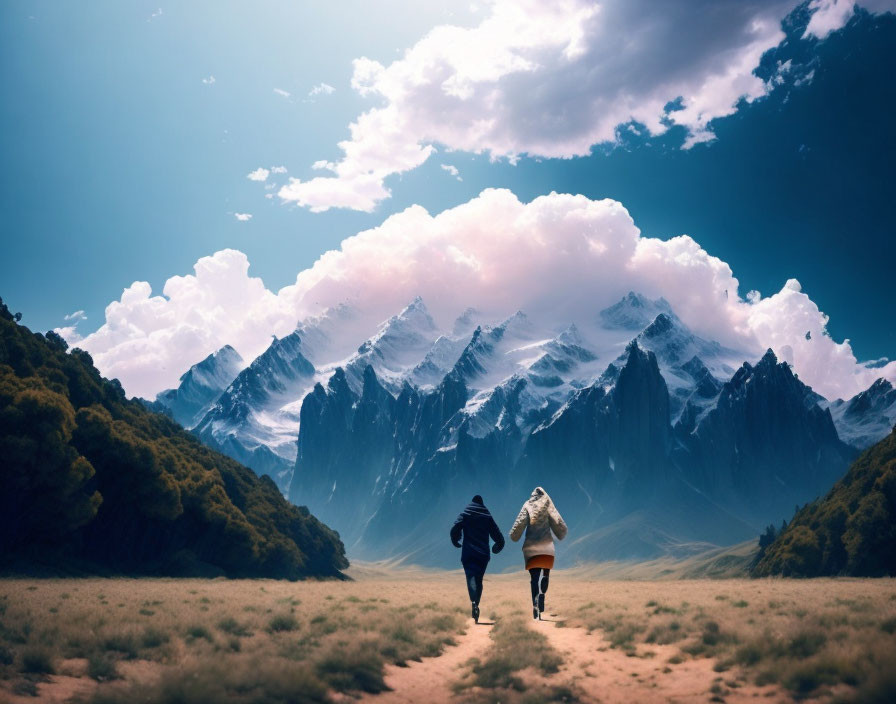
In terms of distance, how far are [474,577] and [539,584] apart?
8.09ft

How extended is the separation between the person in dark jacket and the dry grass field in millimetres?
1744

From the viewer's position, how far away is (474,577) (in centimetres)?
2447

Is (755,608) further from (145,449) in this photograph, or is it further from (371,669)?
(145,449)

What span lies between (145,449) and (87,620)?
154 feet

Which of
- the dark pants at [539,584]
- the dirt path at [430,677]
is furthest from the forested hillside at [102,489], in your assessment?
the dirt path at [430,677]

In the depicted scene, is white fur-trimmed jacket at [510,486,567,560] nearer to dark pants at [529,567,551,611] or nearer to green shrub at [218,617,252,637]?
dark pants at [529,567,551,611]

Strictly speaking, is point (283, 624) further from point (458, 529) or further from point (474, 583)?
point (474, 583)

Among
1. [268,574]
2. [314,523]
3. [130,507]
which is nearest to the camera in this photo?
[130,507]

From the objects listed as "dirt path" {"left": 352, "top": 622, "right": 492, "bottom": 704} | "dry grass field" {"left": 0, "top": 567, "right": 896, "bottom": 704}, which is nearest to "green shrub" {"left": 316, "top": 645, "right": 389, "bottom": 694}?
"dry grass field" {"left": 0, "top": 567, "right": 896, "bottom": 704}

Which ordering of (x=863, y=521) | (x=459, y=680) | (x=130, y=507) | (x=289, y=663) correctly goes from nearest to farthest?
1. (x=289, y=663)
2. (x=459, y=680)
3. (x=130, y=507)
4. (x=863, y=521)

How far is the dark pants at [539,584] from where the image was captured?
Answer: 2467 cm

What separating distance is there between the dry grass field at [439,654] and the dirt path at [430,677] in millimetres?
57

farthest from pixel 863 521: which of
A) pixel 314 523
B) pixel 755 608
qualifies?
pixel 314 523

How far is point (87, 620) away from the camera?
18.0 metres
